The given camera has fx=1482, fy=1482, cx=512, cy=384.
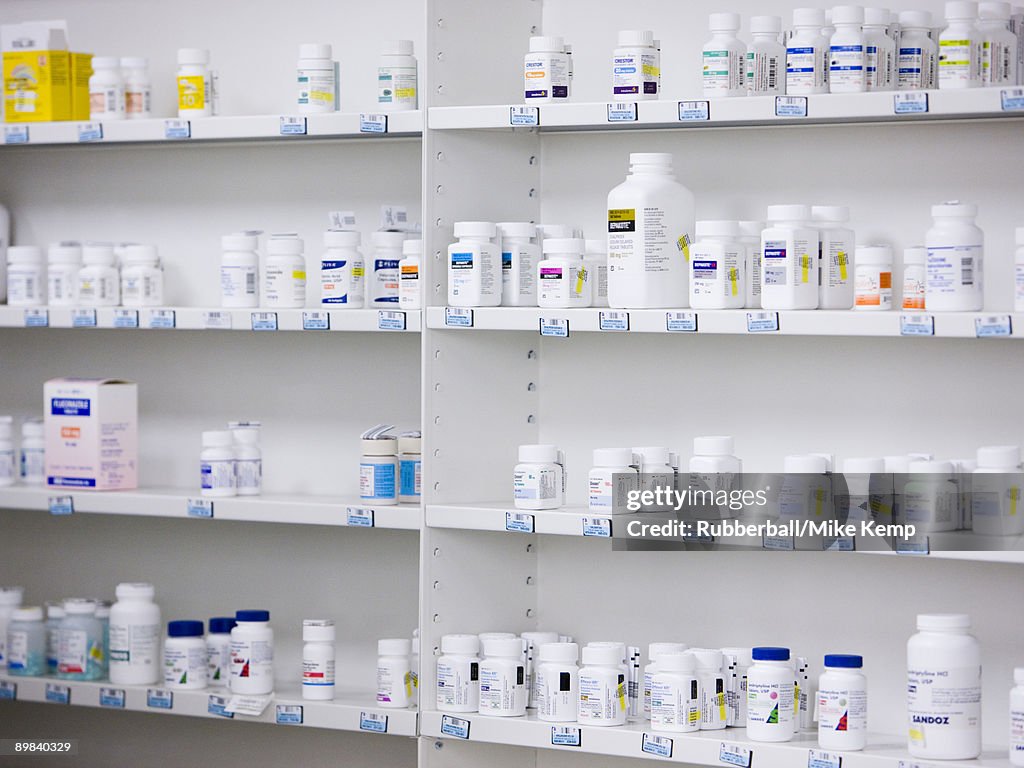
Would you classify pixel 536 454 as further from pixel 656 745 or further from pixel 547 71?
pixel 547 71

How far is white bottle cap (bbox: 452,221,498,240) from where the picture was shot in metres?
3.21

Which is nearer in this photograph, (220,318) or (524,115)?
(524,115)

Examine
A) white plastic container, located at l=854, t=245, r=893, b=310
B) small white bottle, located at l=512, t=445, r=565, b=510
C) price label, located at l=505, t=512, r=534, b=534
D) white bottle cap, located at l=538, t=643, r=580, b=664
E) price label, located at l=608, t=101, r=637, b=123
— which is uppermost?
price label, located at l=608, t=101, r=637, b=123

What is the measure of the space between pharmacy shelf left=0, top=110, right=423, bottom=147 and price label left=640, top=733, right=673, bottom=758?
139 cm

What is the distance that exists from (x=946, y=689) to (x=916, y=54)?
1244 millimetres

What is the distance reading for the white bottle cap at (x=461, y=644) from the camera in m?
3.25

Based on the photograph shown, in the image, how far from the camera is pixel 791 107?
293cm

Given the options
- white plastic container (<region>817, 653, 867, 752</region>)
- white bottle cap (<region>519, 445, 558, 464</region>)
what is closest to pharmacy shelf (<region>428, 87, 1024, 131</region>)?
white bottle cap (<region>519, 445, 558, 464</region>)

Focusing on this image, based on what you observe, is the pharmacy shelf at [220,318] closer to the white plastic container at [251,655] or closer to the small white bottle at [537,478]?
the small white bottle at [537,478]

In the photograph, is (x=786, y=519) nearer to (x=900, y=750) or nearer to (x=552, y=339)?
(x=900, y=750)

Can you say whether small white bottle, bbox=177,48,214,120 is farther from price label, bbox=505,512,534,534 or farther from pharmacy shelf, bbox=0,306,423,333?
price label, bbox=505,512,534,534

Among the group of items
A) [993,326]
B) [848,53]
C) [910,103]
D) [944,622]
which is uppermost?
[848,53]

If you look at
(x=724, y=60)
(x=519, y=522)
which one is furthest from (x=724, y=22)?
(x=519, y=522)

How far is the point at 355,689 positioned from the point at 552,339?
100 cm
